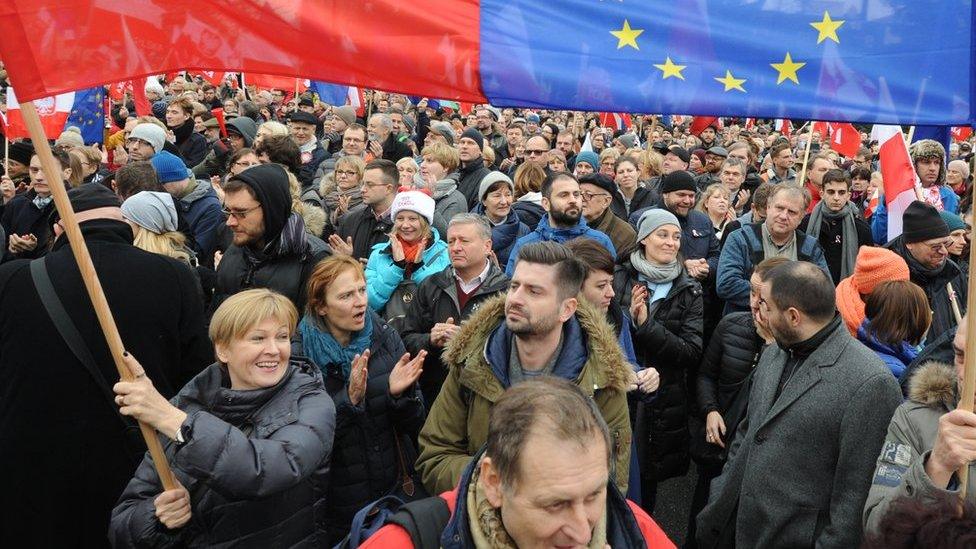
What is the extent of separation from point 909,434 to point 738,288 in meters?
2.97

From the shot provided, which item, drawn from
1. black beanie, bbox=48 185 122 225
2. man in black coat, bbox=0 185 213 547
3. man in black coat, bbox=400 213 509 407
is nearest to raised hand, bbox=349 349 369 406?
man in black coat, bbox=0 185 213 547

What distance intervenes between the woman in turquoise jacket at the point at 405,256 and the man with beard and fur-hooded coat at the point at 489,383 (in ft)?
5.53

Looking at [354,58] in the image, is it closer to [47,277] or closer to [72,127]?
[47,277]

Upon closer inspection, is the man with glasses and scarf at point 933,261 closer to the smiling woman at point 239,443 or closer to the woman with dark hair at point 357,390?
the woman with dark hair at point 357,390

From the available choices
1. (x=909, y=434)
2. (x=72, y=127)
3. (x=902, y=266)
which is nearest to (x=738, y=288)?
(x=902, y=266)

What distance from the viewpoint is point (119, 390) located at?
7.58 feet

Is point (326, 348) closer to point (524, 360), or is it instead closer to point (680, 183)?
point (524, 360)

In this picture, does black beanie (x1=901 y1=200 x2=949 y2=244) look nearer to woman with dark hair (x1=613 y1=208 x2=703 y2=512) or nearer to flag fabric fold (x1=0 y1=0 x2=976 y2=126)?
woman with dark hair (x1=613 y1=208 x2=703 y2=512)

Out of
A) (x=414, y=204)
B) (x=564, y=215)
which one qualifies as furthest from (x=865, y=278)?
(x=414, y=204)

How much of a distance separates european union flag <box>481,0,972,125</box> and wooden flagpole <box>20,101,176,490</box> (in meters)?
1.31

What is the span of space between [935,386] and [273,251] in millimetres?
2947

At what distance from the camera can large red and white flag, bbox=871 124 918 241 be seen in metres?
6.14

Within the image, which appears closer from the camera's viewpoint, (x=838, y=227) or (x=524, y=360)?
(x=524, y=360)

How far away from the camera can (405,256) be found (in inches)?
194
